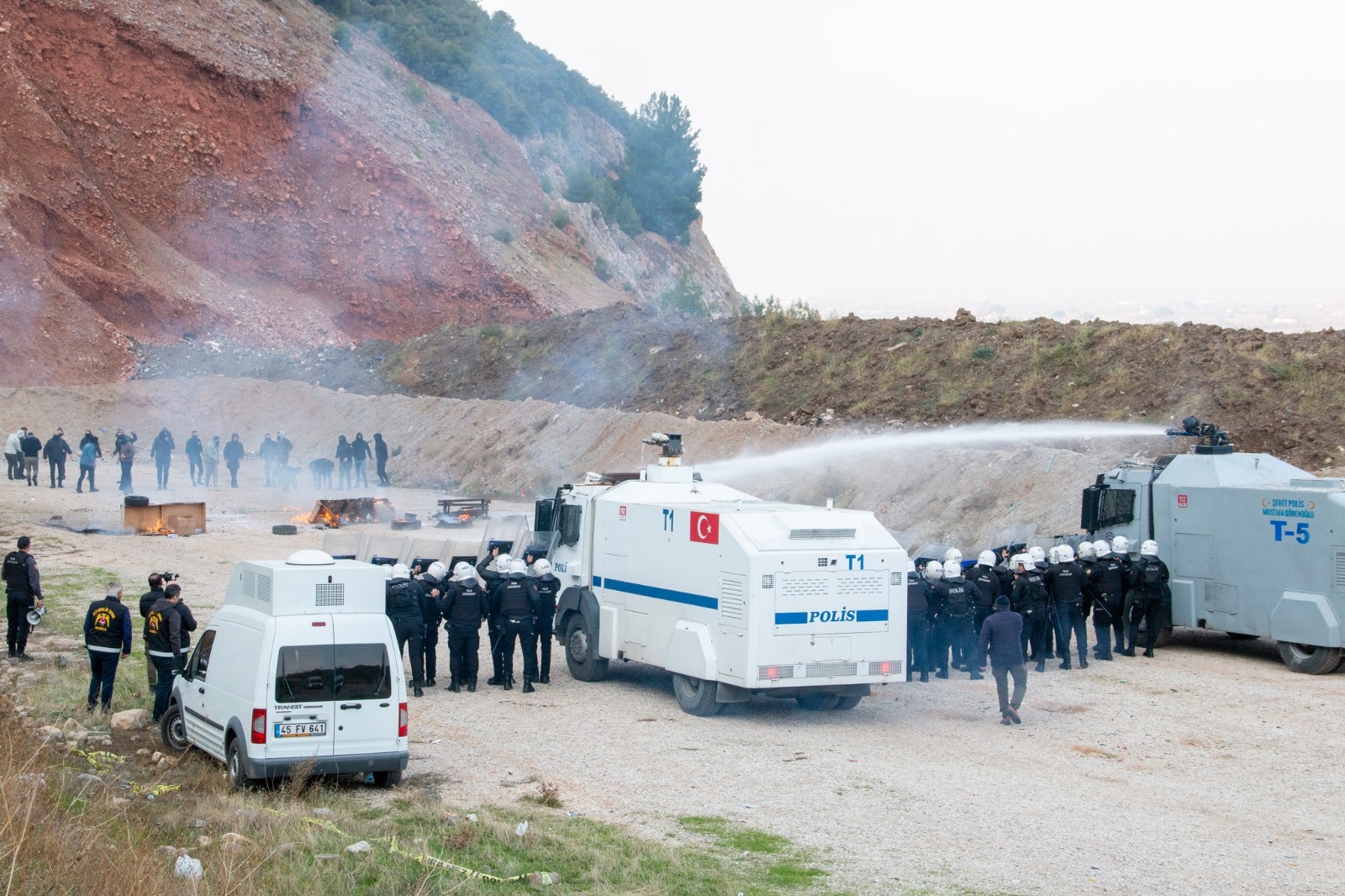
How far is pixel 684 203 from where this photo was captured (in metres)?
103

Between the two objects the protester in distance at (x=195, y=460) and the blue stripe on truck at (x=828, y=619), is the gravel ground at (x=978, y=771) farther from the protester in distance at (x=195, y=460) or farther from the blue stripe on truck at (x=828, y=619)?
the protester in distance at (x=195, y=460)

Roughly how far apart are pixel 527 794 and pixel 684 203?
94.0 meters

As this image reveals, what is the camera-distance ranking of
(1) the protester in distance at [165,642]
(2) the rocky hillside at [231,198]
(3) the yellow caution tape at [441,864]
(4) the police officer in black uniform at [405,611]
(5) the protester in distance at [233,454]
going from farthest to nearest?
(2) the rocky hillside at [231,198] < (5) the protester in distance at [233,454] < (4) the police officer in black uniform at [405,611] < (1) the protester in distance at [165,642] < (3) the yellow caution tape at [441,864]

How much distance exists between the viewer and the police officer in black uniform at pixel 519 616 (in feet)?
55.5

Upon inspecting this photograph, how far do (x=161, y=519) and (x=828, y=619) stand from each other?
21.5 metres

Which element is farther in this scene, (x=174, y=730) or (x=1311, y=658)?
(x=1311, y=658)

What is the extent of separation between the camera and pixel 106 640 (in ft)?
48.0

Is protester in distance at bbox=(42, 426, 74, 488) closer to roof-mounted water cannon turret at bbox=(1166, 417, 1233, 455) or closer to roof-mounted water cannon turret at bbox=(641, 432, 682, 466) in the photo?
roof-mounted water cannon turret at bbox=(641, 432, 682, 466)

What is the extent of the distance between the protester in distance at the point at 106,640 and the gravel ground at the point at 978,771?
137 inches

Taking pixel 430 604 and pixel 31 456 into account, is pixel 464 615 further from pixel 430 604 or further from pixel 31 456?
pixel 31 456

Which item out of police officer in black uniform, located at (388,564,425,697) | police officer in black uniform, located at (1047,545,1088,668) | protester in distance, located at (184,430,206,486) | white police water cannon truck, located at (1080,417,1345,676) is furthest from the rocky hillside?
police officer in black uniform, located at (1047,545,1088,668)

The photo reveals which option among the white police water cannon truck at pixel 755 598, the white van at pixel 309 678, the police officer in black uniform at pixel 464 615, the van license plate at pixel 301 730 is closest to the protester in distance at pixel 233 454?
the police officer in black uniform at pixel 464 615

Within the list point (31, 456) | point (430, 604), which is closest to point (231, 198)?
point (31, 456)

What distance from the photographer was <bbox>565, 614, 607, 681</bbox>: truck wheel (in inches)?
699
